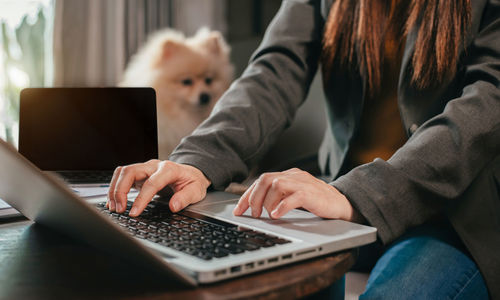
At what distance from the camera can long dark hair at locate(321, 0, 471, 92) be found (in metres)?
0.75

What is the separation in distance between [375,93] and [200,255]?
2.07 ft

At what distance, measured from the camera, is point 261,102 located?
0.86m

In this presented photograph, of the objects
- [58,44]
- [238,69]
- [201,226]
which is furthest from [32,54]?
[201,226]

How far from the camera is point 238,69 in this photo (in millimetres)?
2451

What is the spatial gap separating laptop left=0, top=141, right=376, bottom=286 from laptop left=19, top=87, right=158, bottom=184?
39 cm

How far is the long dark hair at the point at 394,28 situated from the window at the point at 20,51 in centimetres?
156

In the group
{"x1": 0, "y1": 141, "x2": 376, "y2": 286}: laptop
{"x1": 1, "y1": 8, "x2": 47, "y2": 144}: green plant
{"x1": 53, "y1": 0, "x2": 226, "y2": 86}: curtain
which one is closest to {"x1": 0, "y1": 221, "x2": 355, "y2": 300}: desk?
{"x1": 0, "y1": 141, "x2": 376, "y2": 286}: laptop

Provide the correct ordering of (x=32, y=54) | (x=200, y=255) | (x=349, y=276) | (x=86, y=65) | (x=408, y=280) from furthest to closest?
(x=86, y=65)
(x=32, y=54)
(x=349, y=276)
(x=408, y=280)
(x=200, y=255)

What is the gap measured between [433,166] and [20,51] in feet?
6.36

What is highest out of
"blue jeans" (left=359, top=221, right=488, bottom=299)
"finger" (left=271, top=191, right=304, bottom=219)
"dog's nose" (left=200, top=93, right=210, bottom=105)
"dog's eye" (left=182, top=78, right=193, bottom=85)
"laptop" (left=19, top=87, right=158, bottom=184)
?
"finger" (left=271, top=191, right=304, bottom=219)

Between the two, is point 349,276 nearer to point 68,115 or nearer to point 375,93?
point 375,93

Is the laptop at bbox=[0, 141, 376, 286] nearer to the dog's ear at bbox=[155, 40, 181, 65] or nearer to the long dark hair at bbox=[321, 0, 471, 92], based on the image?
the long dark hair at bbox=[321, 0, 471, 92]

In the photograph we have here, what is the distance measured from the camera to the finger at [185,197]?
1.78ft

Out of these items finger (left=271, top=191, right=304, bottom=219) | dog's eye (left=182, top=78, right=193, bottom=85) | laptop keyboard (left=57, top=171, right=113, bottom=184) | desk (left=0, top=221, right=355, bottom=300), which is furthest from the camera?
dog's eye (left=182, top=78, right=193, bottom=85)
